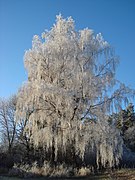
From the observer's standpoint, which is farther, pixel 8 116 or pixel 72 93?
pixel 8 116

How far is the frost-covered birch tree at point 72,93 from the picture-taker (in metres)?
14.9

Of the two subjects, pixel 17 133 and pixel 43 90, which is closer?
pixel 43 90

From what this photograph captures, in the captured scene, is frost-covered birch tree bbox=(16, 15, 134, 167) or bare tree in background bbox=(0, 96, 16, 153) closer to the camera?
frost-covered birch tree bbox=(16, 15, 134, 167)

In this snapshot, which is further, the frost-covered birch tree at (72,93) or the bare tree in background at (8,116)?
the bare tree in background at (8,116)

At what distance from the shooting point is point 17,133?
2555 cm

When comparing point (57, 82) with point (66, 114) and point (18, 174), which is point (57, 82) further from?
point (18, 174)

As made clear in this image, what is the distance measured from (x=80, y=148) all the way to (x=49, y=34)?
778 cm

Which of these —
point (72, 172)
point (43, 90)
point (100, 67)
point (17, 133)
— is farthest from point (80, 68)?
point (17, 133)

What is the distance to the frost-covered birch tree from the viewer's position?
49.0ft

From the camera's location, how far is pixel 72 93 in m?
15.0

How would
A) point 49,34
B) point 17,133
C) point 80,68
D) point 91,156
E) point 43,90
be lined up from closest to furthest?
point 43,90 → point 80,68 → point 49,34 → point 91,156 → point 17,133

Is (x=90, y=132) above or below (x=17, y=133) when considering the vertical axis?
below

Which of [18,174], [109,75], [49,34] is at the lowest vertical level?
[18,174]

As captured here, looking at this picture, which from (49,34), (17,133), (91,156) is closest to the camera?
(49,34)
